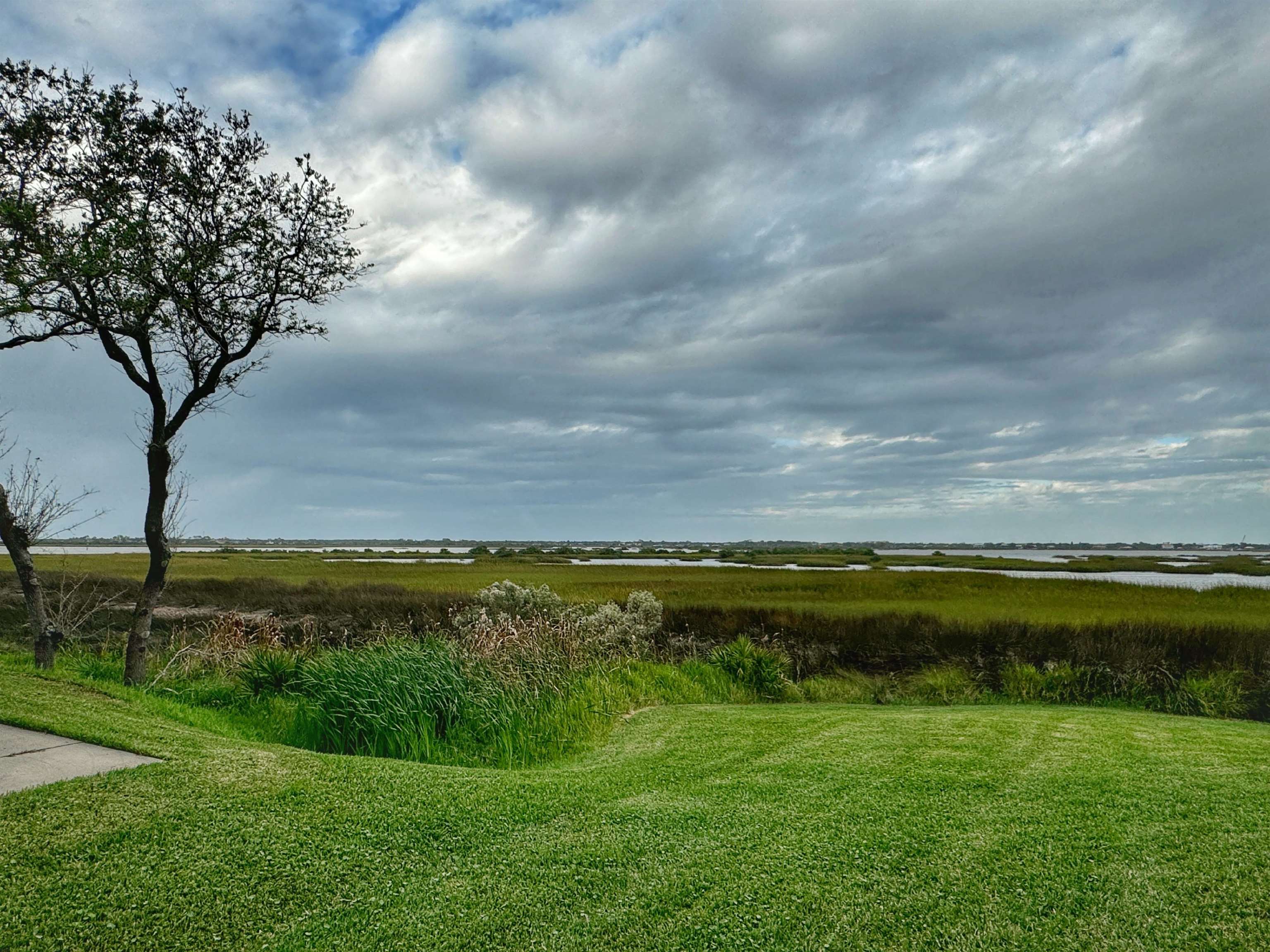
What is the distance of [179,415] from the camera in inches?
414

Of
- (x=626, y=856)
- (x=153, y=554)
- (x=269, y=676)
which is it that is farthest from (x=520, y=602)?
(x=626, y=856)

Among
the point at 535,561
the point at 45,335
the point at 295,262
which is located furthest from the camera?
the point at 535,561

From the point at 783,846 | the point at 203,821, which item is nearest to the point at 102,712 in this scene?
the point at 203,821

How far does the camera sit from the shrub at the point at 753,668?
14539 mm

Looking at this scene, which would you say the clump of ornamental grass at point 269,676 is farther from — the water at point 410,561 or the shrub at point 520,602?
the water at point 410,561

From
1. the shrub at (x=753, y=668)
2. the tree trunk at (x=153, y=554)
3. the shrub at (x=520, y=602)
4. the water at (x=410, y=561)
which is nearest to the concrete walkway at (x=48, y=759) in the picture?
the tree trunk at (x=153, y=554)

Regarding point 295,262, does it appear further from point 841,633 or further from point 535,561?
point 535,561

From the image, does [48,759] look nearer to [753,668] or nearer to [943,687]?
[753,668]

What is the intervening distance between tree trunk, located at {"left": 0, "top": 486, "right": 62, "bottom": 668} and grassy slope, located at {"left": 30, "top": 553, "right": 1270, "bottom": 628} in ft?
49.6

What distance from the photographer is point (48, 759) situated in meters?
4.74

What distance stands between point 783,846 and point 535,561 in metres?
63.3

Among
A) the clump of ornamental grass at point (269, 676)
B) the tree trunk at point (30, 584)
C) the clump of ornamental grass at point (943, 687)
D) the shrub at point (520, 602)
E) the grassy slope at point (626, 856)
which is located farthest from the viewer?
the shrub at point (520, 602)

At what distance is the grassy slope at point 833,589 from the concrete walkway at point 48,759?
18597 millimetres

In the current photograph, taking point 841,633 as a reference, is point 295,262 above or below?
above
